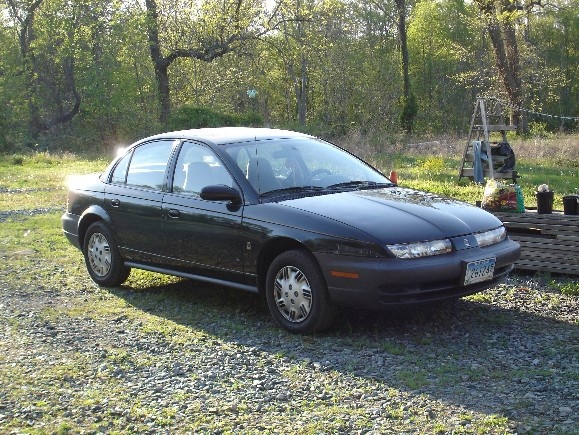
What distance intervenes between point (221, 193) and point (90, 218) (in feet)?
7.62

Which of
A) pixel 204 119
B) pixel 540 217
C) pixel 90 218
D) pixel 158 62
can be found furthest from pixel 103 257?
pixel 158 62

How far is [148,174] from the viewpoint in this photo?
26.6ft

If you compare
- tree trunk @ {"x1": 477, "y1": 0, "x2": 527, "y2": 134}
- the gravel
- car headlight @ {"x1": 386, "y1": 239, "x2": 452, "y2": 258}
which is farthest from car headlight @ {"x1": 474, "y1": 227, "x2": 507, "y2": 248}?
tree trunk @ {"x1": 477, "y1": 0, "x2": 527, "y2": 134}

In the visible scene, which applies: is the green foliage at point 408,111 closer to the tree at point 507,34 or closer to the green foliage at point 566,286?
the tree at point 507,34

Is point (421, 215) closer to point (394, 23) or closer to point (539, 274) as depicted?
point (539, 274)

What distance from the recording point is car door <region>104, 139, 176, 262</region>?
7844mm

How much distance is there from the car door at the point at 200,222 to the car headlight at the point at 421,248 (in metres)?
1.48

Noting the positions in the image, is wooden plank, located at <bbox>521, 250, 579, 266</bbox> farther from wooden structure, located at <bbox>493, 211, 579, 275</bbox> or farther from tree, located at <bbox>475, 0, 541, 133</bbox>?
tree, located at <bbox>475, 0, 541, 133</bbox>

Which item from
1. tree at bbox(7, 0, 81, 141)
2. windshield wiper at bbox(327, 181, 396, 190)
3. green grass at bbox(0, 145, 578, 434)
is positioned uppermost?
tree at bbox(7, 0, 81, 141)

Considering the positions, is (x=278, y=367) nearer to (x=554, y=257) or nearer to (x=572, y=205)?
(x=554, y=257)

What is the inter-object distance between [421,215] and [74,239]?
422 centimetres

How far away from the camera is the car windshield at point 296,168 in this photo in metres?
7.18

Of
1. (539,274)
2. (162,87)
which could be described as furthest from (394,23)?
(539,274)

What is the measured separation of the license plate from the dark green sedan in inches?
0.5
